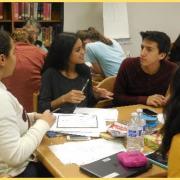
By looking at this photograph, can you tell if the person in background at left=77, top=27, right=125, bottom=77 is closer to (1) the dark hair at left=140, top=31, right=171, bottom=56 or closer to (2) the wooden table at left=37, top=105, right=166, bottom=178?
(1) the dark hair at left=140, top=31, right=171, bottom=56

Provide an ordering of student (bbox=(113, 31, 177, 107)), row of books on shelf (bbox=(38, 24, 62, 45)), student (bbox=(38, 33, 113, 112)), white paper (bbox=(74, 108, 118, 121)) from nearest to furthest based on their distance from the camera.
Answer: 1. white paper (bbox=(74, 108, 118, 121))
2. student (bbox=(38, 33, 113, 112))
3. student (bbox=(113, 31, 177, 107))
4. row of books on shelf (bbox=(38, 24, 62, 45))

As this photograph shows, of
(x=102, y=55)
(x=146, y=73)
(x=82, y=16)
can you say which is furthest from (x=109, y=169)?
(x=82, y=16)

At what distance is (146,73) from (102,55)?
1.11 m

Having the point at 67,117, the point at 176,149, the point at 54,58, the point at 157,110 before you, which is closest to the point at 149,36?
the point at 157,110

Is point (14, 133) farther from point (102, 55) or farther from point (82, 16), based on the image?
point (82, 16)

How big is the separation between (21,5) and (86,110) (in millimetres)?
2683

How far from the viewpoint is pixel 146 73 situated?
272cm

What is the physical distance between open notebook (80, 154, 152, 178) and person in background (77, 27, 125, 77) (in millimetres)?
2319

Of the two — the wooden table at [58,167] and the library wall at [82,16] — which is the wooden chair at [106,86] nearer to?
the wooden table at [58,167]

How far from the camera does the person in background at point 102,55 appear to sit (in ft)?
12.3

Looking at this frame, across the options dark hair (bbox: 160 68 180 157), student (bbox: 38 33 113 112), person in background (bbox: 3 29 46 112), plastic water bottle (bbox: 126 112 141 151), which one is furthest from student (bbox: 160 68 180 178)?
person in background (bbox: 3 29 46 112)

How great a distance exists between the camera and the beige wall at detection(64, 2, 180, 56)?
5078 mm

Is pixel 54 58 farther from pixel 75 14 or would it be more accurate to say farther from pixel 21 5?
pixel 75 14

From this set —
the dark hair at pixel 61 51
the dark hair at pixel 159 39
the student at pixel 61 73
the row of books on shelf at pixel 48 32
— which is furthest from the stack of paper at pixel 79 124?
the row of books on shelf at pixel 48 32
